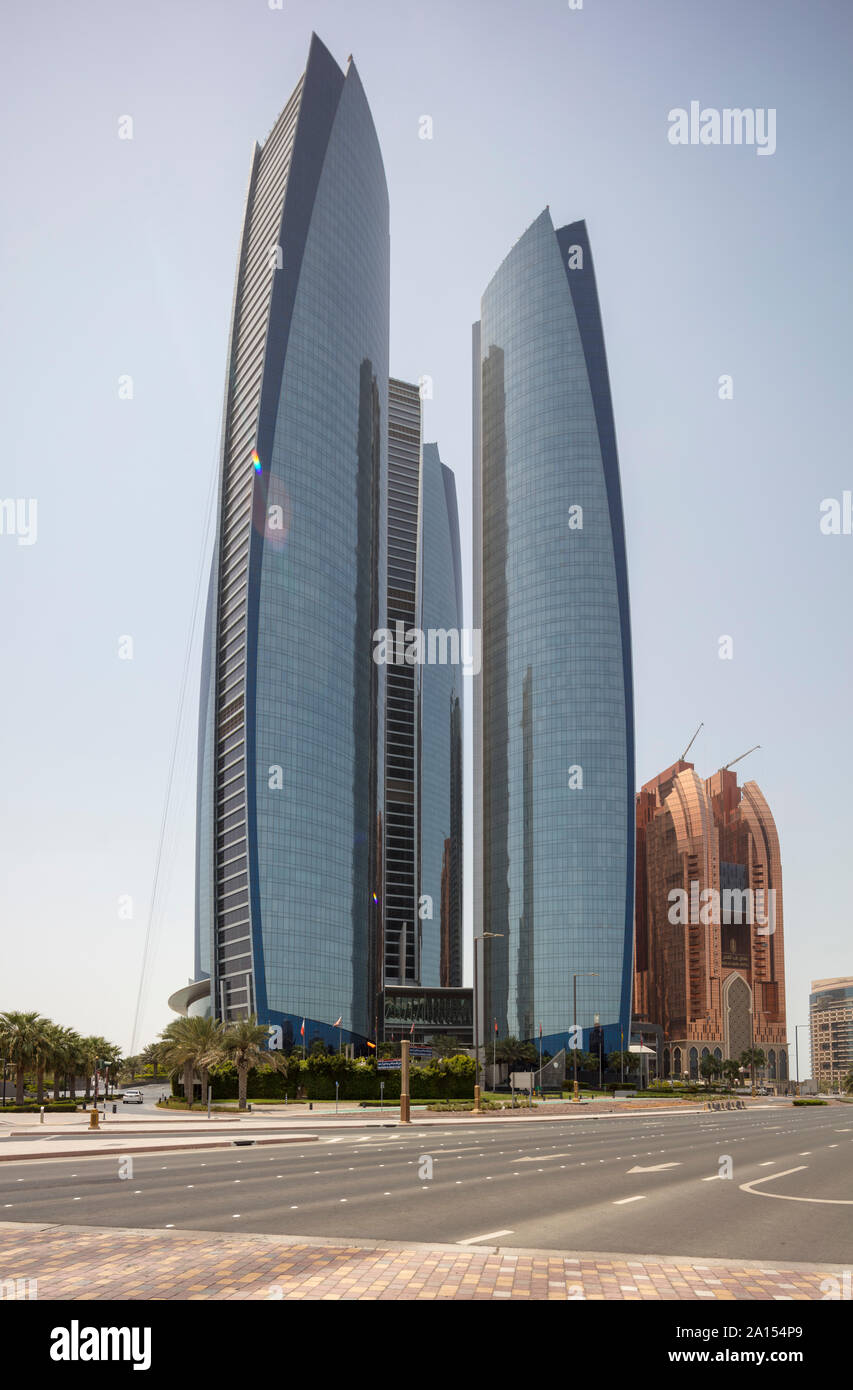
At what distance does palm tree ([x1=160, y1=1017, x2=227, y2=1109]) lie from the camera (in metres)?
85.8

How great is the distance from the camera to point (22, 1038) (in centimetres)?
8519

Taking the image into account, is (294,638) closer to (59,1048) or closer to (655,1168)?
(59,1048)

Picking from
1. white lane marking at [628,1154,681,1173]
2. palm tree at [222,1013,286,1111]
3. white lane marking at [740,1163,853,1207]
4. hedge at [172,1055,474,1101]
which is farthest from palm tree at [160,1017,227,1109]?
white lane marking at [740,1163,853,1207]

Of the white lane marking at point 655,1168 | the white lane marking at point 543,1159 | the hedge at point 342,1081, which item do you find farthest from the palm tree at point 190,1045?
the white lane marking at point 655,1168

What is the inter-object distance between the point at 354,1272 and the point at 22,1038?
262 ft

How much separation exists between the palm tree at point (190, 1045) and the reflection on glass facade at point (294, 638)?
7106cm

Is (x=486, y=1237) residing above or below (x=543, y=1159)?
above

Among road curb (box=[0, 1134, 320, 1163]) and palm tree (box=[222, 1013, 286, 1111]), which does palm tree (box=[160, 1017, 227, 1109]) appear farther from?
road curb (box=[0, 1134, 320, 1163])

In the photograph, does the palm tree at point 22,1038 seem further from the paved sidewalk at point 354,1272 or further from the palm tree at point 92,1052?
the paved sidewalk at point 354,1272

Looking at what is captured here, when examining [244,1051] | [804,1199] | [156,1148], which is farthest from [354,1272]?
[244,1051]

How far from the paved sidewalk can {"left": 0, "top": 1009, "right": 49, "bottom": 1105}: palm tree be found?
7449 centimetres
